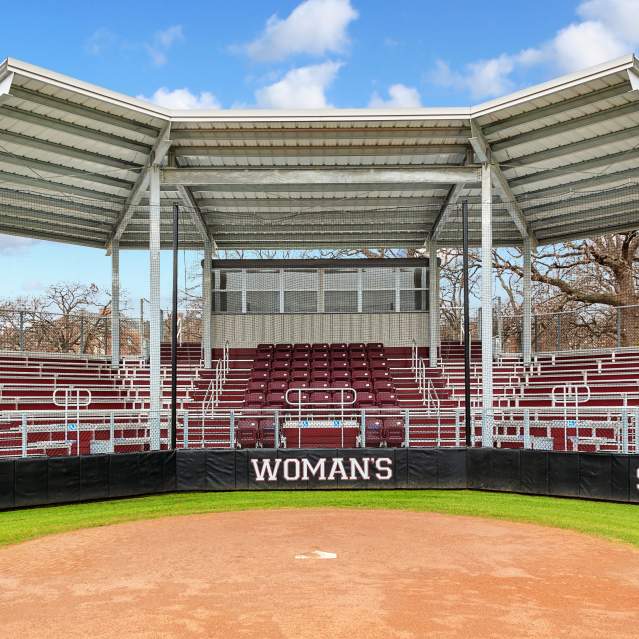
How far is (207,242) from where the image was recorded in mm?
30391

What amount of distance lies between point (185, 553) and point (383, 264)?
21.7 metres

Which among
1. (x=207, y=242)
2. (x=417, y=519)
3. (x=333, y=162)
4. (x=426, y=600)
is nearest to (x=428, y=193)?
(x=333, y=162)

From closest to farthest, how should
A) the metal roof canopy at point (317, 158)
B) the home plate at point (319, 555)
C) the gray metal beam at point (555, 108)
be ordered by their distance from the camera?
the home plate at point (319, 555) < the gray metal beam at point (555, 108) < the metal roof canopy at point (317, 158)

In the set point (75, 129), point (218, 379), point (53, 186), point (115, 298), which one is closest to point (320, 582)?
point (75, 129)

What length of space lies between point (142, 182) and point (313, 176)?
588cm

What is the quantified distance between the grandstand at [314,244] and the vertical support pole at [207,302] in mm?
90

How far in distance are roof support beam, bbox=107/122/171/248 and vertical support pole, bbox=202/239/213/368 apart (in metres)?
3.87

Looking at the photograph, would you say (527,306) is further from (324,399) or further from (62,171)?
(62,171)

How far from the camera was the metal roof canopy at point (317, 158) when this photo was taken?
1861cm

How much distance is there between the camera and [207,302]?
31141 millimetres

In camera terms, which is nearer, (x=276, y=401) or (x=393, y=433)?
(x=393, y=433)

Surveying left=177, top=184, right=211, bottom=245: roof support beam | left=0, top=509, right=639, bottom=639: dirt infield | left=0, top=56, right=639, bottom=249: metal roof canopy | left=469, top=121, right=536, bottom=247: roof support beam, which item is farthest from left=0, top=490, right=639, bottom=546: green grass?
left=177, top=184, right=211, bottom=245: roof support beam

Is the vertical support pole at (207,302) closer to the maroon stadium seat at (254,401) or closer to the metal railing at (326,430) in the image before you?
the maroon stadium seat at (254,401)

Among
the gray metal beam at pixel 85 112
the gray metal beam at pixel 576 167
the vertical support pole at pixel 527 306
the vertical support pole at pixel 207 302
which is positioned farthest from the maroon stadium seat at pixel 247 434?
the vertical support pole at pixel 527 306
